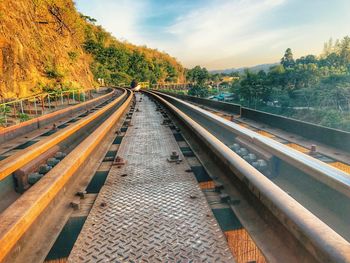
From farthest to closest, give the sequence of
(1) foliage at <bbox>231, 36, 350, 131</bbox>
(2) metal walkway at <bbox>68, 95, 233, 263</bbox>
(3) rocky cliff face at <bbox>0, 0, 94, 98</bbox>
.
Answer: (1) foliage at <bbox>231, 36, 350, 131</bbox> < (3) rocky cliff face at <bbox>0, 0, 94, 98</bbox> < (2) metal walkway at <bbox>68, 95, 233, 263</bbox>

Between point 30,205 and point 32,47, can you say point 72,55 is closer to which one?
point 32,47

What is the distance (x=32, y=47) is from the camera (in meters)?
21.4

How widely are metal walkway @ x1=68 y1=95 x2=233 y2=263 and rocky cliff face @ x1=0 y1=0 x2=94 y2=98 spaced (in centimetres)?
1633

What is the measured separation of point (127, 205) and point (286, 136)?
16.4ft

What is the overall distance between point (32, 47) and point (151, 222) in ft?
77.2

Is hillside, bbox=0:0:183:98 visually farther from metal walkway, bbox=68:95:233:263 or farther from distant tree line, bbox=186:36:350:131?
distant tree line, bbox=186:36:350:131

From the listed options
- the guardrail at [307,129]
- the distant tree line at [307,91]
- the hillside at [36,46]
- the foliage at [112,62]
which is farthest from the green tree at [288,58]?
the guardrail at [307,129]

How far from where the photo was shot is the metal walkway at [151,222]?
2.12 metres

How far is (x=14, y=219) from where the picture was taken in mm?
1928

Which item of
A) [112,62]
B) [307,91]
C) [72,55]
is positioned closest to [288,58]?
[307,91]

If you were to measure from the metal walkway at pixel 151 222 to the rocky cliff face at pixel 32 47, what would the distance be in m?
16.3

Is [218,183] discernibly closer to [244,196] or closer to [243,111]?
[244,196]

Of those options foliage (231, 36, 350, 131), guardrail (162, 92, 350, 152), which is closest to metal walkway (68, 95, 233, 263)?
guardrail (162, 92, 350, 152)

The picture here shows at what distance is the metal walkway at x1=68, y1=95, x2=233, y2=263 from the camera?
83.4 inches
